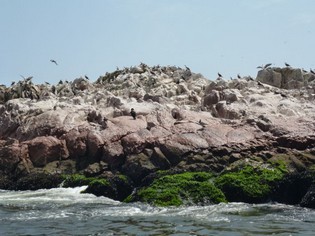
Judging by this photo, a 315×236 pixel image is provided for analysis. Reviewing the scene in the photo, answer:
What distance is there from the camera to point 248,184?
24.0 metres

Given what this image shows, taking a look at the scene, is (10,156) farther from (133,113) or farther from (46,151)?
(133,113)

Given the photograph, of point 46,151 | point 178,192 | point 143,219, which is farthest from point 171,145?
point 143,219

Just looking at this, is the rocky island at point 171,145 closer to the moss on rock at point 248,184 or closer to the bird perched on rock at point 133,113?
the moss on rock at point 248,184

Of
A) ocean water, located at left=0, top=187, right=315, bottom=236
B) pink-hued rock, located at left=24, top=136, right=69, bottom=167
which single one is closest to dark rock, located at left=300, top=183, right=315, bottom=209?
ocean water, located at left=0, top=187, right=315, bottom=236

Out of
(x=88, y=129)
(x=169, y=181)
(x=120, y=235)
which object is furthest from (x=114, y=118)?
(x=120, y=235)

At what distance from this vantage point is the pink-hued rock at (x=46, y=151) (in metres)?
32.5

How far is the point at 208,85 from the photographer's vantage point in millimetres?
45125

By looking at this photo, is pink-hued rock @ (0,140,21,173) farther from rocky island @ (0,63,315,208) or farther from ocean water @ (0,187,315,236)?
ocean water @ (0,187,315,236)

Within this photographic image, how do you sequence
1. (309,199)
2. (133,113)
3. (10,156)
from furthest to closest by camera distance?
(133,113) < (10,156) < (309,199)

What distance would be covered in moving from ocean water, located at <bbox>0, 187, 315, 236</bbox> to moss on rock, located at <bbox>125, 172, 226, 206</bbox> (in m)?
0.81

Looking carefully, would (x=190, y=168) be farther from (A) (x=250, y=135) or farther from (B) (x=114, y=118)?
(B) (x=114, y=118)

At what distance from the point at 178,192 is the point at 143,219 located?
471 cm

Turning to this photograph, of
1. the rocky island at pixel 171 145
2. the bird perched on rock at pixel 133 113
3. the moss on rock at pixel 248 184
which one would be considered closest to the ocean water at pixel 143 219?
the moss on rock at pixel 248 184

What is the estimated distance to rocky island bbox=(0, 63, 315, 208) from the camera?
78.9 feet
